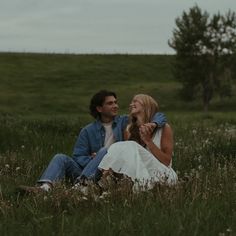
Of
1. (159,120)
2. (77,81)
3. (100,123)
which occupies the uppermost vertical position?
(159,120)

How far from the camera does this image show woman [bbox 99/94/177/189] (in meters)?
7.84

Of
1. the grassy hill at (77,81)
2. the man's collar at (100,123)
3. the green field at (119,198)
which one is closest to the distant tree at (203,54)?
the grassy hill at (77,81)

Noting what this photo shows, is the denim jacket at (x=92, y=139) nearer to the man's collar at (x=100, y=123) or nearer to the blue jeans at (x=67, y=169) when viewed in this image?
the man's collar at (x=100, y=123)

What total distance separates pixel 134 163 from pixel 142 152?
0.22m

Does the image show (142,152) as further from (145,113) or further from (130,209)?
(130,209)

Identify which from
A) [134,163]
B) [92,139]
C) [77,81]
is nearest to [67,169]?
[92,139]

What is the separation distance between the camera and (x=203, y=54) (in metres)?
53.2

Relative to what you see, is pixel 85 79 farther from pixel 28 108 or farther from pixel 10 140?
pixel 10 140

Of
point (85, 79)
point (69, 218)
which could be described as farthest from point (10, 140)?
point (85, 79)

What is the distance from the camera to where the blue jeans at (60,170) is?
841 cm

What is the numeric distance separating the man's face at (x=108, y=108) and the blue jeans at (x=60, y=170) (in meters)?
0.80

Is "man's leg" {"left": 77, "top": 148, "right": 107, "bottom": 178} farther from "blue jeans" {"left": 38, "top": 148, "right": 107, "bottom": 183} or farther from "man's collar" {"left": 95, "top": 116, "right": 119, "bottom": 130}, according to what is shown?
"man's collar" {"left": 95, "top": 116, "right": 119, "bottom": 130}

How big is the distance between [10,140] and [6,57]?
58.2 metres

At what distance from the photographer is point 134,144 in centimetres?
806
